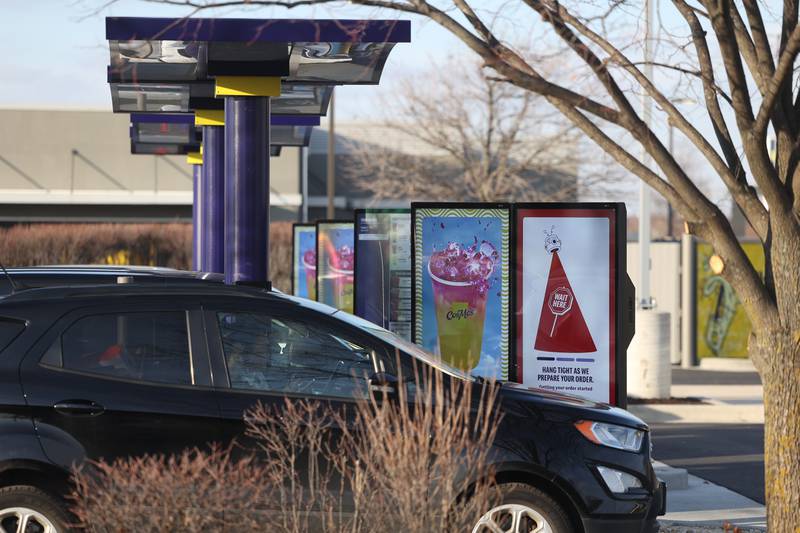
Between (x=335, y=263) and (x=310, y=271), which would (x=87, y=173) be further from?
(x=335, y=263)

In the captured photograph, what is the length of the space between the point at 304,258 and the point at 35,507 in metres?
16.3

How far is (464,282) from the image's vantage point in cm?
1120

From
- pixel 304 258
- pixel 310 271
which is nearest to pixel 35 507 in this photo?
pixel 310 271

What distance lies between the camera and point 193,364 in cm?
642

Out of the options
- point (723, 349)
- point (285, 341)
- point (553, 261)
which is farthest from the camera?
point (723, 349)

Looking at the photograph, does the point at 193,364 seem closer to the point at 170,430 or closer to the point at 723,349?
the point at 170,430

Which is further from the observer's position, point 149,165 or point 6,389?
point 149,165

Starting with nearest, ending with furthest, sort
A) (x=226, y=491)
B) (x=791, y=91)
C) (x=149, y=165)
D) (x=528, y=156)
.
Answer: (x=226, y=491)
(x=791, y=91)
(x=528, y=156)
(x=149, y=165)

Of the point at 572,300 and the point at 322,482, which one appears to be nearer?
the point at 322,482

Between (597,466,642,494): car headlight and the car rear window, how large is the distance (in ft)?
10.5

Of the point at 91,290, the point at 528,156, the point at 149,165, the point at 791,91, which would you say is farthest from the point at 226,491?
the point at 149,165

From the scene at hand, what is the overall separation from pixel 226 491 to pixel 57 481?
1.62 metres

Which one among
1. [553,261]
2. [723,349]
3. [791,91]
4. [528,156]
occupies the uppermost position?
[528,156]

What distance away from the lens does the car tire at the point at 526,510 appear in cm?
627
